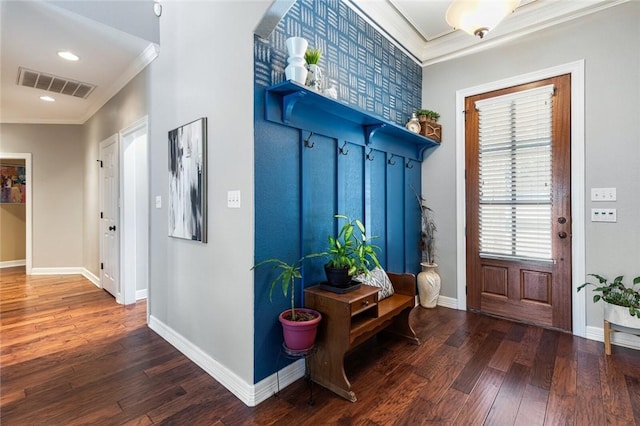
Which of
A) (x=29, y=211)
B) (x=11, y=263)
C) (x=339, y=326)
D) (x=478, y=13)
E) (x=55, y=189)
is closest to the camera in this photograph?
(x=478, y=13)

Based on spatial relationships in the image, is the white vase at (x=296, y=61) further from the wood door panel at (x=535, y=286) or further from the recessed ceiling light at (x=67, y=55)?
the wood door panel at (x=535, y=286)

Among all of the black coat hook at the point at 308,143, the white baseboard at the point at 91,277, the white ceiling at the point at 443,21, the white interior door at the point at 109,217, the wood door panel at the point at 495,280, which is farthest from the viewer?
the white baseboard at the point at 91,277

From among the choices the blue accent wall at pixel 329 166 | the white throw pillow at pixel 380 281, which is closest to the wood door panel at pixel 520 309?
the blue accent wall at pixel 329 166

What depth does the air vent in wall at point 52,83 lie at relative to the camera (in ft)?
10.9

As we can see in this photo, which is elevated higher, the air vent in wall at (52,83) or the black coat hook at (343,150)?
the air vent in wall at (52,83)

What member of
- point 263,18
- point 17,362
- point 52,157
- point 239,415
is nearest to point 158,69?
point 263,18

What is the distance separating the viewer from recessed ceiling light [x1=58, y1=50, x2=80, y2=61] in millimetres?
2832

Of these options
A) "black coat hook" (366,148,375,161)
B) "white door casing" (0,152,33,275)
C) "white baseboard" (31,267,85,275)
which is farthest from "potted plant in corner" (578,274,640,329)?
"white door casing" (0,152,33,275)

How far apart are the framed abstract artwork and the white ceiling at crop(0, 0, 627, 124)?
1.13 meters

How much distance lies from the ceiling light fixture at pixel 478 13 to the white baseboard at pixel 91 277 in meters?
5.22

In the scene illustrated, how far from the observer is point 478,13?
168cm

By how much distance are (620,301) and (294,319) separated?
2.56 meters

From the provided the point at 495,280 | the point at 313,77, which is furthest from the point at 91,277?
the point at 495,280

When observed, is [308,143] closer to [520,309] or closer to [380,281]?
[380,281]
